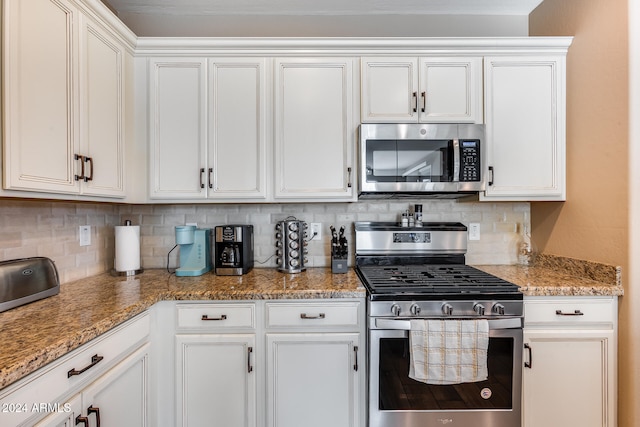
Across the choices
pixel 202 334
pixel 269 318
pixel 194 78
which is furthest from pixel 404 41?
pixel 202 334

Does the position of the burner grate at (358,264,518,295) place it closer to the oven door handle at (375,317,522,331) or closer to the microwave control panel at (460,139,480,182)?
the oven door handle at (375,317,522,331)

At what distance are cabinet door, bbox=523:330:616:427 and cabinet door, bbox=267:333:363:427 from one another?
905 millimetres

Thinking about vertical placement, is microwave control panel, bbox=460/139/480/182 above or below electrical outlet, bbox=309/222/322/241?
above

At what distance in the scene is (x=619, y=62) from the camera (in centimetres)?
157

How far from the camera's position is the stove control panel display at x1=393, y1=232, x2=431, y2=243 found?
212 centimetres

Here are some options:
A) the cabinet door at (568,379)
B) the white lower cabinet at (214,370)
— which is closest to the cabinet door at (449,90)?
the cabinet door at (568,379)

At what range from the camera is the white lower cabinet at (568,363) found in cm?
158

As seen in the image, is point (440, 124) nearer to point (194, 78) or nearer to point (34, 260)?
point (194, 78)

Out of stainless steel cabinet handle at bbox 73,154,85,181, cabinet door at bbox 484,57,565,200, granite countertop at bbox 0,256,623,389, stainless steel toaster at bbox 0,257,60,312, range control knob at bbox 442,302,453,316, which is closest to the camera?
granite countertop at bbox 0,256,623,389

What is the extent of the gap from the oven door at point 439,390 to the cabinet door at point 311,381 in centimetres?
11

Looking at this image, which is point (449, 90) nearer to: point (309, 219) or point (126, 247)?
point (309, 219)

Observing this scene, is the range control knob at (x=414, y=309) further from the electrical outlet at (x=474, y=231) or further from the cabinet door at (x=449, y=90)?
the cabinet door at (x=449, y=90)

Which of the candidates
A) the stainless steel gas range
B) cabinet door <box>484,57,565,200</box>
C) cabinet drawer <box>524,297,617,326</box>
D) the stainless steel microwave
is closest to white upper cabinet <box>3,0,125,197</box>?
the stainless steel microwave

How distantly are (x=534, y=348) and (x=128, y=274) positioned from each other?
2364 mm
